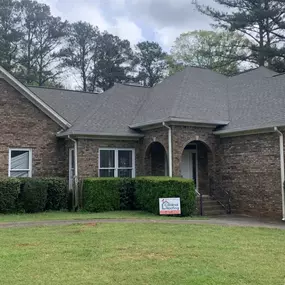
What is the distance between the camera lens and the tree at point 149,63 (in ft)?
161

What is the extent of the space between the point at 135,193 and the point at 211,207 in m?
3.20

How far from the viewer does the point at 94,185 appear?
16016mm

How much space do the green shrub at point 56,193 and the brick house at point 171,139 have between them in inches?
35.3

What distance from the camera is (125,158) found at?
1845 centimetres

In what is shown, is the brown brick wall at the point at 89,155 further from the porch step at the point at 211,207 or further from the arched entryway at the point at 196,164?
the porch step at the point at 211,207

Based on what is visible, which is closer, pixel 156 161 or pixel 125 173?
pixel 125 173

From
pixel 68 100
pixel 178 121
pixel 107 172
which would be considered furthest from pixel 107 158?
pixel 68 100

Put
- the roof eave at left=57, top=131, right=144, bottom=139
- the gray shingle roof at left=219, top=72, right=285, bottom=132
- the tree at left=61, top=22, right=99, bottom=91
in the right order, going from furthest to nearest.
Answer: the tree at left=61, top=22, right=99, bottom=91 < the roof eave at left=57, top=131, right=144, bottom=139 < the gray shingle roof at left=219, top=72, right=285, bottom=132

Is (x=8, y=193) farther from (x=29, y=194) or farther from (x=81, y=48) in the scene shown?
(x=81, y=48)

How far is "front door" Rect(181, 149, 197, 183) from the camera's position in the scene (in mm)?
18719

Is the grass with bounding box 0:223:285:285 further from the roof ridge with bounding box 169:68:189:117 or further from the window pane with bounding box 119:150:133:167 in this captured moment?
the window pane with bounding box 119:150:133:167

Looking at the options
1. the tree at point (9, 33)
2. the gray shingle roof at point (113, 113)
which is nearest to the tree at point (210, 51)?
the tree at point (9, 33)

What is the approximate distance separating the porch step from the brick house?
19.2 inches

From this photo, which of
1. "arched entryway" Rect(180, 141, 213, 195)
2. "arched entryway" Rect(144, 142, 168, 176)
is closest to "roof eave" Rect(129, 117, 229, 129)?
"arched entryway" Rect(144, 142, 168, 176)
